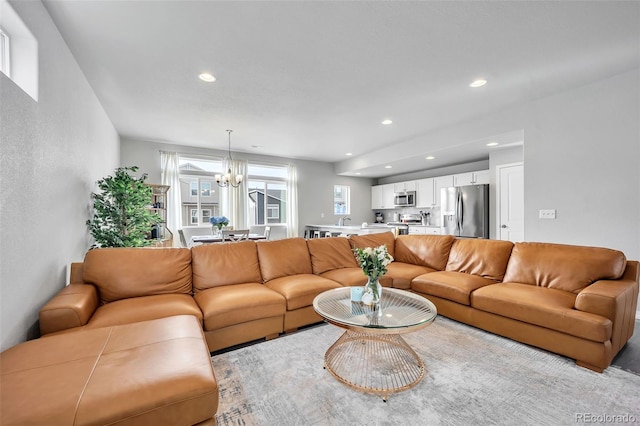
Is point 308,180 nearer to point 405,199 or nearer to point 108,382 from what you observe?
point 405,199

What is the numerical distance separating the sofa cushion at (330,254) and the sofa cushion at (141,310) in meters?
1.49

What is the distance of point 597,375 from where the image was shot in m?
1.95

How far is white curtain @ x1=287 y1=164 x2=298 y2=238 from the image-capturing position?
7094 mm

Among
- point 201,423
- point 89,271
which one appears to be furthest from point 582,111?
point 89,271

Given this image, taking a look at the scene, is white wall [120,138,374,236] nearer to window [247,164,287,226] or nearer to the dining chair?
window [247,164,287,226]

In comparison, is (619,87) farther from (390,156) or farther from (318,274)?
(318,274)

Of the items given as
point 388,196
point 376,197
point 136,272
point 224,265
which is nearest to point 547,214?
point 224,265

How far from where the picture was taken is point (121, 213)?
3.17 meters

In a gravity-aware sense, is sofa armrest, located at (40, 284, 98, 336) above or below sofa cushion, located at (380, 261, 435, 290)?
above

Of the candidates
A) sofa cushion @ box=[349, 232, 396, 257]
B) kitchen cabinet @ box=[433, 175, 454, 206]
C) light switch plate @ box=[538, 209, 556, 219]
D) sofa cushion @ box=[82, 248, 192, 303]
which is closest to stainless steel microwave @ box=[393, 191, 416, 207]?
kitchen cabinet @ box=[433, 175, 454, 206]

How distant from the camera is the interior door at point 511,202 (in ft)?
15.9

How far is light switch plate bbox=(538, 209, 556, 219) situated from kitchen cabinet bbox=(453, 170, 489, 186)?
6.50ft

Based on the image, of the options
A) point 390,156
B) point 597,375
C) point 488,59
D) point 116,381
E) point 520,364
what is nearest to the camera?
point 116,381

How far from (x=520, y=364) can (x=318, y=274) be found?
2.03 m
